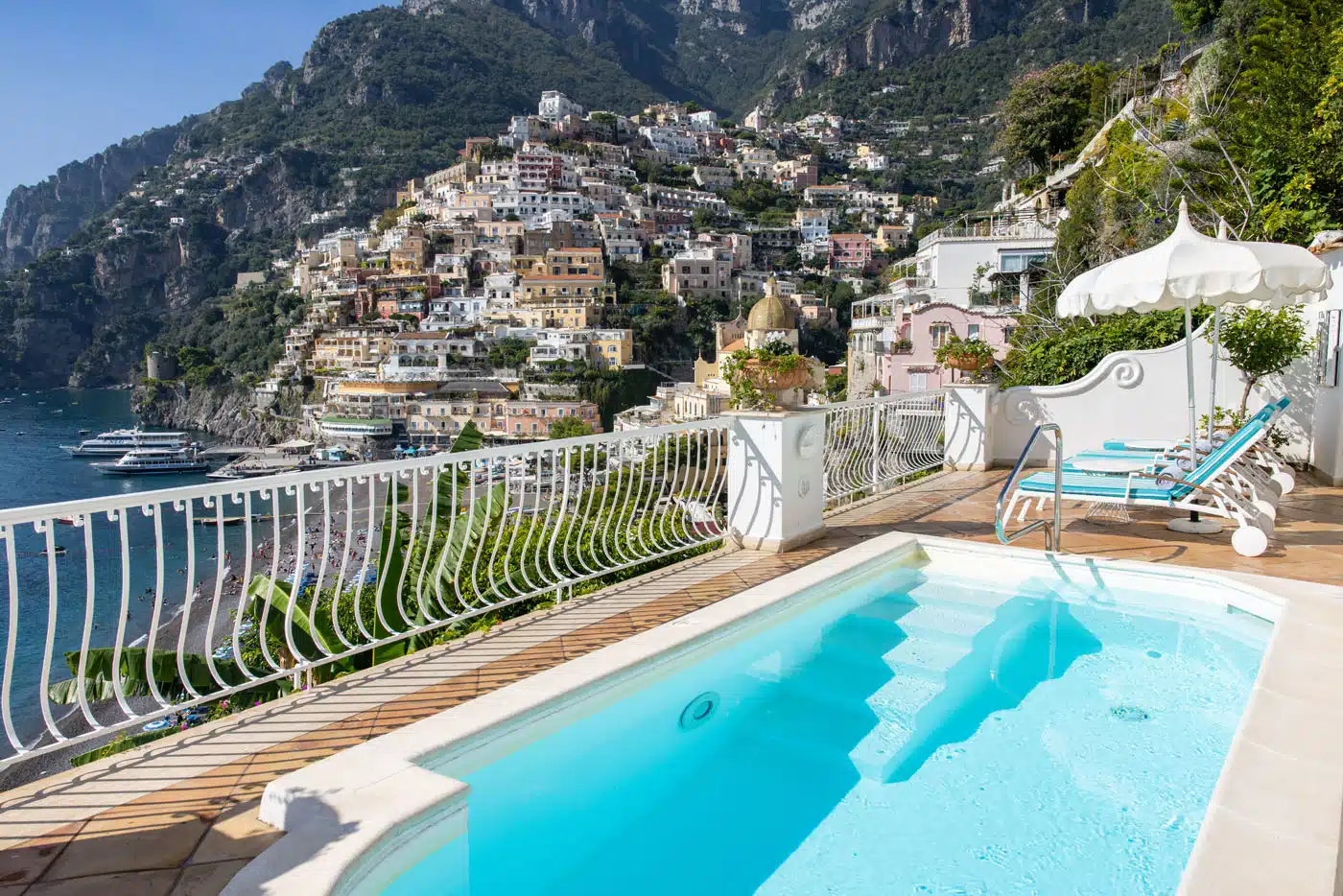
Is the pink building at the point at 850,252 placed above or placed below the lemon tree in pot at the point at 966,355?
above

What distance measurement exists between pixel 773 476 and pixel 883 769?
2527mm

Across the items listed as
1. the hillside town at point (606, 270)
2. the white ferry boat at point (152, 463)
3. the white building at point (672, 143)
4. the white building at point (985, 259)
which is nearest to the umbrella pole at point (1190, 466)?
the hillside town at point (606, 270)

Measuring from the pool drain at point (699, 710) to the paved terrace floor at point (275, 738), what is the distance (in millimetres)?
503

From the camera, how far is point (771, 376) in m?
5.35

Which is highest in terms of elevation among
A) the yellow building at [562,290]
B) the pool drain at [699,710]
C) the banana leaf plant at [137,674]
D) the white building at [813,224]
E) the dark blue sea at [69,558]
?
the white building at [813,224]

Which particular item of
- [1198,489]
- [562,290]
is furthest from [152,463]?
[1198,489]

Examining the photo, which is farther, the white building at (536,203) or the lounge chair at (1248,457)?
the white building at (536,203)

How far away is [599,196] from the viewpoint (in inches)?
4304

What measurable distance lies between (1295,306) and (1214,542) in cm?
285

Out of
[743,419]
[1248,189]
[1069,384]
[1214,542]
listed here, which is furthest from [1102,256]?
[743,419]

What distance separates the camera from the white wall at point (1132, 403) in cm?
823

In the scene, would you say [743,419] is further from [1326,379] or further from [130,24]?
[130,24]

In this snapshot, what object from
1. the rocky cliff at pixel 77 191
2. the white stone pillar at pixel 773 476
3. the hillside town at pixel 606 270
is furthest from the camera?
the rocky cliff at pixel 77 191

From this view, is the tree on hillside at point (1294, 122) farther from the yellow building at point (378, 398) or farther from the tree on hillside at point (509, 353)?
the tree on hillside at point (509, 353)
